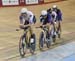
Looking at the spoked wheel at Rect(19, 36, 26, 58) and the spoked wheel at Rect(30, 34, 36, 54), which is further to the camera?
the spoked wheel at Rect(30, 34, 36, 54)

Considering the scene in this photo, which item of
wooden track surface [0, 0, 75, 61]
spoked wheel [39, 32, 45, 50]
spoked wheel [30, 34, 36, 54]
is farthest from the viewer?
wooden track surface [0, 0, 75, 61]

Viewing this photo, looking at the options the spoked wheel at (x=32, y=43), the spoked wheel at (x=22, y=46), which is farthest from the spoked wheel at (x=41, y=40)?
the spoked wheel at (x=22, y=46)

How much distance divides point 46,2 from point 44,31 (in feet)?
46.4

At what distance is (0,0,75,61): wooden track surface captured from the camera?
11324 millimetres

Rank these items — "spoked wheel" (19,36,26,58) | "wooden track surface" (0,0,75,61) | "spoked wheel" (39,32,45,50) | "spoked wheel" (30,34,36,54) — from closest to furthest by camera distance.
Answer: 1. "spoked wheel" (19,36,26,58)
2. "spoked wheel" (30,34,36,54)
3. "spoked wheel" (39,32,45,50)
4. "wooden track surface" (0,0,75,61)

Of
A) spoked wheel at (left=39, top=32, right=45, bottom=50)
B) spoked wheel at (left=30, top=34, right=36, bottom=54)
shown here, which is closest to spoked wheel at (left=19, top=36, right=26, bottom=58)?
spoked wheel at (left=30, top=34, right=36, bottom=54)

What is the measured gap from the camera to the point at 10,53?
36.7ft

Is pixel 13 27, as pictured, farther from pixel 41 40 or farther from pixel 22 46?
pixel 22 46

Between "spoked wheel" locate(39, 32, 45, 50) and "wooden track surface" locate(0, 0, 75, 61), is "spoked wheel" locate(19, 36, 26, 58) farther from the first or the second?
"spoked wheel" locate(39, 32, 45, 50)

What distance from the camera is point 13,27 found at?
651 inches

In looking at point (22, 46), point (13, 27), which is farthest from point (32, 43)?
point (13, 27)

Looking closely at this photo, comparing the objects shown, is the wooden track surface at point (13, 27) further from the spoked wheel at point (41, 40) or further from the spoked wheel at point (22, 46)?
the spoked wheel at point (41, 40)

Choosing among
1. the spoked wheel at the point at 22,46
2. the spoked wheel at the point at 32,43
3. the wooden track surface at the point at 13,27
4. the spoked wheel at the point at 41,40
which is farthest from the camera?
the wooden track surface at the point at 13,27

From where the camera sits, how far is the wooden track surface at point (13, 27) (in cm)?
1132
